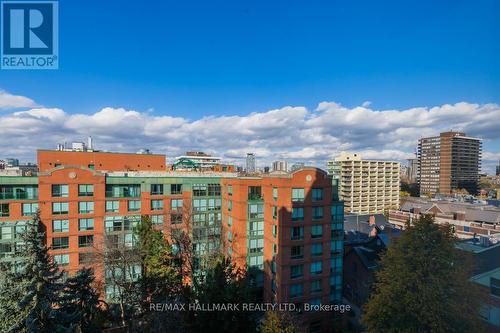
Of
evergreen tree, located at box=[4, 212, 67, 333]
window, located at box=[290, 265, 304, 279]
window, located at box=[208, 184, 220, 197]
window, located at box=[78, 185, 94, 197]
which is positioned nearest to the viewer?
evergreen tree, located at box=[4, 212, 67, 333]

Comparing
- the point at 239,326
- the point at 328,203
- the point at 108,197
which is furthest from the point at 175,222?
the point at 328,203

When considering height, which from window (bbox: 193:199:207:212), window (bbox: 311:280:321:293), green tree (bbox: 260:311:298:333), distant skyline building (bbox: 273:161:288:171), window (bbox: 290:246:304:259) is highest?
distant skyline building (bbox: 273:161:288:171)

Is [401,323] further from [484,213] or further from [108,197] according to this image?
[484,213]

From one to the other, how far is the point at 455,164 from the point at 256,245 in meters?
122

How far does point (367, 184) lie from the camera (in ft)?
315

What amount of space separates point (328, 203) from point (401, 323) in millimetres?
12589

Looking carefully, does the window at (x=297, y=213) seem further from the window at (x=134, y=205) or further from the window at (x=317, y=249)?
the window at (x=134, y=205)

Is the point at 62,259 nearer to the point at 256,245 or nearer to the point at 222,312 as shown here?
the point at 222,312

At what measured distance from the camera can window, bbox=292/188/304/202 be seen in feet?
84.7

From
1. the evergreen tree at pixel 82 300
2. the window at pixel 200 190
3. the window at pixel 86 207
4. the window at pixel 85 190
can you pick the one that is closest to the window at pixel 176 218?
the window at pixel 200 190

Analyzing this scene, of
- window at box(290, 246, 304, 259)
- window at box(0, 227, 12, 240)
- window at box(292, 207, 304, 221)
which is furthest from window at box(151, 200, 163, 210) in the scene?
window at box(290, 246, 304, 259)

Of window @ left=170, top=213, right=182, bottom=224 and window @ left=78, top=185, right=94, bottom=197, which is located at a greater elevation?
window @ left=78, top=185, right=94, bottom=197

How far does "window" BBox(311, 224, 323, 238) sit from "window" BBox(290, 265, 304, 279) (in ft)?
11.8

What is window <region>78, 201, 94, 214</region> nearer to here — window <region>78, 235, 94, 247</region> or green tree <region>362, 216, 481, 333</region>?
window <region>78, 235, 94, 247</region>
